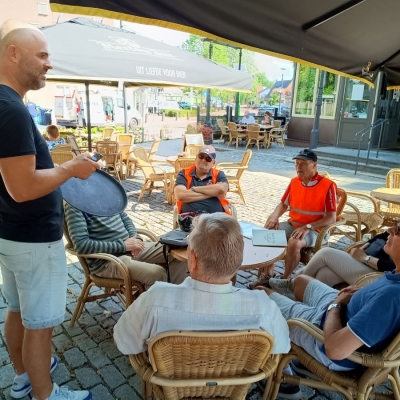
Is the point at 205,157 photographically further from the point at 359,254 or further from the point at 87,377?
the point at 87,377

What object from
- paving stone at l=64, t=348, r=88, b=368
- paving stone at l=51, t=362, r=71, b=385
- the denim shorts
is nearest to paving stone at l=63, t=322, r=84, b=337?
paving stone at l=64, t=348, r=88, b=368

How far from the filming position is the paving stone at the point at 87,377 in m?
2.18

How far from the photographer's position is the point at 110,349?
251 cm

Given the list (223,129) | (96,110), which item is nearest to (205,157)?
(223,129)

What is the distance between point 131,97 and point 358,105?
15699 millimetres

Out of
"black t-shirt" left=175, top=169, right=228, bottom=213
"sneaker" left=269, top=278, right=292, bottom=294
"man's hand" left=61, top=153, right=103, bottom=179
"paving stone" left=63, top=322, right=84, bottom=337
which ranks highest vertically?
"man's hand" left=61, top=153, right=103, bottom=179

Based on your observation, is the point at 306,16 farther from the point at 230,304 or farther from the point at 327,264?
the point at 230,304

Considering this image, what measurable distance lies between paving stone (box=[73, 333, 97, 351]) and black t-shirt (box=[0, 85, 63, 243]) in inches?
46.0

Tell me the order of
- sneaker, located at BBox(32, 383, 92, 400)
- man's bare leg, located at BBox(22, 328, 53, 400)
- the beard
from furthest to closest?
sneaker, located at BBox(32, 383, 92, 400)
man's bare leg, located at BBox(22, 328, 53, 400)
the beard

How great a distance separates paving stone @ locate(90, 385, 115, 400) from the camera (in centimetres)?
208

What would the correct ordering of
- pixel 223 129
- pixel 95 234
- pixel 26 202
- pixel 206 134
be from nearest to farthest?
1. pixel 26 202
2. pixel 95 234
3. pixel 206 134
4. pixel 223 129

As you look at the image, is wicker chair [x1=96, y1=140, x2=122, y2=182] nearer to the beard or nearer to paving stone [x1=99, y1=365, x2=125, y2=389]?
paving stone [x1=99, y1=365, x2=125, y2=389]

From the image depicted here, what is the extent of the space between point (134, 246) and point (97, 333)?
71 centimetres

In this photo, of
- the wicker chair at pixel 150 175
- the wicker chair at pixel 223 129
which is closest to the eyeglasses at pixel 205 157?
the wicker chair at pixel 150 175
